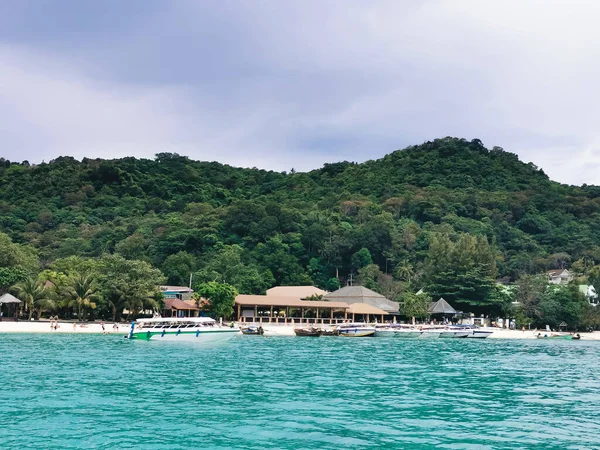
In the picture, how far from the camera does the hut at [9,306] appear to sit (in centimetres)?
5284

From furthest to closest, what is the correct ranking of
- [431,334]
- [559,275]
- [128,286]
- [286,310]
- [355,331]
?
[559,275], [286,310], [431,334], [355,331], [128,286]

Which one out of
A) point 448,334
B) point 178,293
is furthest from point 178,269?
point 448,334

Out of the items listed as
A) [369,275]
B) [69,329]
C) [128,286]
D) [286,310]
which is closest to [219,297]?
[128,286]

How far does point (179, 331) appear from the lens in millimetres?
44938

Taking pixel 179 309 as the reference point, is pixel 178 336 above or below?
below

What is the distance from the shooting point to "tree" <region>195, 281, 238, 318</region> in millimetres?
60188

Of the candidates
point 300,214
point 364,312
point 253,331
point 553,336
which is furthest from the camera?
point 300,214

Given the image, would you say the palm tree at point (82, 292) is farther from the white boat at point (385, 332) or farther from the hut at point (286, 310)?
the white boat at point (385, 332)

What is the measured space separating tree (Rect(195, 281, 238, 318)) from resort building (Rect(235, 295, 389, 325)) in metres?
3.37

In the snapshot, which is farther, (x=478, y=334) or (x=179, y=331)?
(x=478, y=334)

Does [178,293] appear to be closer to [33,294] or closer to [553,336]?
[33,294]

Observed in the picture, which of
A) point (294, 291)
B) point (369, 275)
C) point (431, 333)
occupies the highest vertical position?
point (369, 275)

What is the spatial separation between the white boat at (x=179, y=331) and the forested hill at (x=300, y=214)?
87.3ft

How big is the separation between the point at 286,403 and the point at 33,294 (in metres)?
43.0
